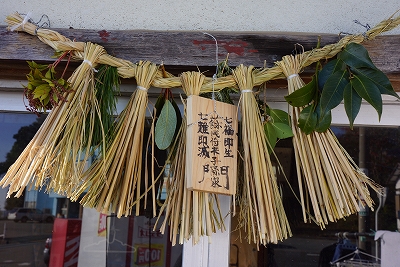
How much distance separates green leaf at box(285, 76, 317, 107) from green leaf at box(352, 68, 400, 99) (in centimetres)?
11

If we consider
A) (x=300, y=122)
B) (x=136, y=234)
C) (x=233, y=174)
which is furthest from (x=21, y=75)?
(x=136, y=234)

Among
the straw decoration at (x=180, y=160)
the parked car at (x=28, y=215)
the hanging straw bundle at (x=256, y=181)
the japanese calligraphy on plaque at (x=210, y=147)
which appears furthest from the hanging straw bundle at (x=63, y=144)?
the parked car at (x=28, y=215)

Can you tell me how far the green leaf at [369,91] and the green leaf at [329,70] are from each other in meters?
0.07

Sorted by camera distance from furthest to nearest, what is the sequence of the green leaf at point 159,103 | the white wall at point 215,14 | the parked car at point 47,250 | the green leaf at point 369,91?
the parked car at point 47,250, the white wall at point 215,14, the green leaf at point 159,103, the green leaf at point 369,91

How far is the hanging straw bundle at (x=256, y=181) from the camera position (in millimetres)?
991

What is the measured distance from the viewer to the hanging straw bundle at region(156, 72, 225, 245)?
0.98 meters

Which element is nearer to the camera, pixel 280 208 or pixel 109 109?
pixel 280 208

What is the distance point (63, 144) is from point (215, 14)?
2.28 ft

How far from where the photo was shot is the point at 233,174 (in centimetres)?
98

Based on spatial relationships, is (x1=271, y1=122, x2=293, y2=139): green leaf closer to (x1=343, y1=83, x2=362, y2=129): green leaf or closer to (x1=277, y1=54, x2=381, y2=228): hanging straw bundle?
(x1=277, y1=54, x2=381, y2=228): hanging straw bundle

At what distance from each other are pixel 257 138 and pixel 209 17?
0.54 metres

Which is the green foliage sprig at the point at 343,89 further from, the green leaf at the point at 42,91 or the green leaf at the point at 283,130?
the green leaf at the point at 42,91

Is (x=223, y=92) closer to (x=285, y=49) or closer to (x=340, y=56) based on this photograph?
(x=285, y=49)

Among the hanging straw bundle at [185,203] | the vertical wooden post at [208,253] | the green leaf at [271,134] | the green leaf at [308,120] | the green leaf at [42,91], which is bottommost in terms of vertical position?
the vertical wooden post at [208,253]
